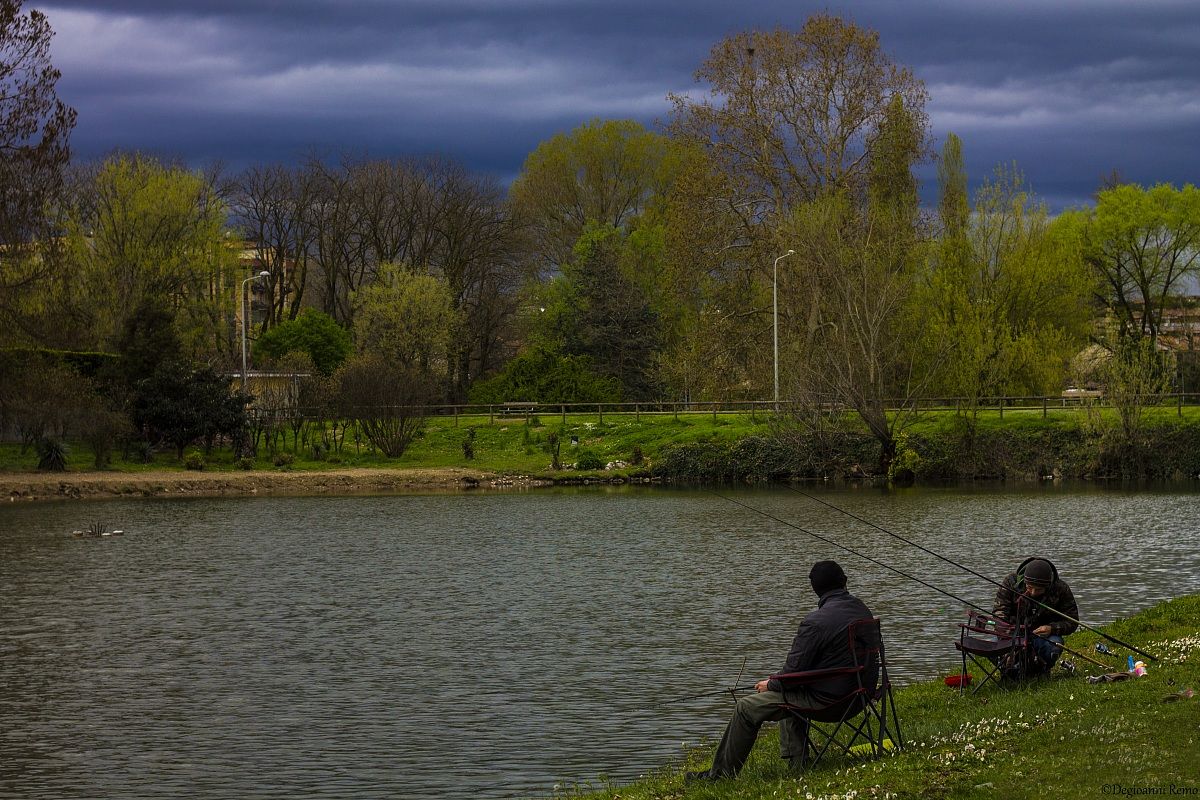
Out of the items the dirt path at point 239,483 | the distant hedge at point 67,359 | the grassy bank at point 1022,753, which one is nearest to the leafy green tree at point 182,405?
the distant hedge at point 67,359

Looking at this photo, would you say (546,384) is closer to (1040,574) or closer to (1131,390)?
(1131,390)

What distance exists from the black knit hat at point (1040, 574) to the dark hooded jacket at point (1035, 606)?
0.12 feet

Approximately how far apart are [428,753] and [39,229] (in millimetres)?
40966

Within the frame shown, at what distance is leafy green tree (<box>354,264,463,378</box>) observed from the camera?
271 feet

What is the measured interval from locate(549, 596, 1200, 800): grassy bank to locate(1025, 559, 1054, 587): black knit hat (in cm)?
93

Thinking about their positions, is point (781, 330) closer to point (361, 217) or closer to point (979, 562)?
point (361, 217)

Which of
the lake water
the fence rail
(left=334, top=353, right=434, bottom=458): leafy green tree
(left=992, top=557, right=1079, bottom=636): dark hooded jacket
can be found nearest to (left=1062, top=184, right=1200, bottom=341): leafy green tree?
the fence rail

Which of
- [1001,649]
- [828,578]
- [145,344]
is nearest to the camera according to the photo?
[828,578]

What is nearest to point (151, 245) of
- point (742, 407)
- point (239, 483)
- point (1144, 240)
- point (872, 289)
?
point (239, 483)

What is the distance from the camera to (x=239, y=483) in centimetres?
5447

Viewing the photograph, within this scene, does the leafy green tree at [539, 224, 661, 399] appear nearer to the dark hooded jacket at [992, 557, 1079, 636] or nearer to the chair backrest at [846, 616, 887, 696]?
the dark hooded jacket at [992, 557, 1079, 636]

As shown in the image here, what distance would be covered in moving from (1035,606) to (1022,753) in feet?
10.6

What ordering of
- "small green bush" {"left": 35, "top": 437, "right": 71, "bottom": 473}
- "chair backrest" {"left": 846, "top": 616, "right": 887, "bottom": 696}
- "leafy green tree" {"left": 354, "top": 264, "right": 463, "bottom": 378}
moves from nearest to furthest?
"chair backrest" {"left": 846, "top": 616, "right": 887, "bottom": 696}, "small green bush" {"left": 35, "top": 437, "right": 71, "bottom": 473}, "leafy green tree" {"left": 354, "top": 264, "right": 463, "bottom": 378}

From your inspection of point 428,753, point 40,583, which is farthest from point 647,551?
point 428,753
